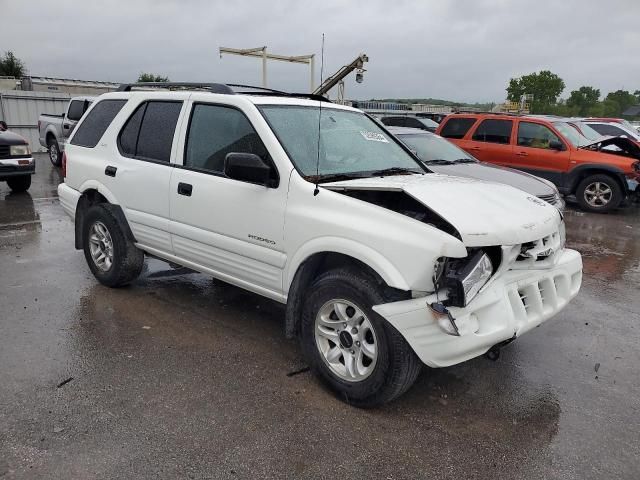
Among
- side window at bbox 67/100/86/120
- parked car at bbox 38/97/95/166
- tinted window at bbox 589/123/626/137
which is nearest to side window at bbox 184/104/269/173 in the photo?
parked car at bbox 38/97/95/166

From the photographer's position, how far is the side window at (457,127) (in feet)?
37.6

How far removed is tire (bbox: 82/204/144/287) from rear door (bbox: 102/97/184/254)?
18 cm

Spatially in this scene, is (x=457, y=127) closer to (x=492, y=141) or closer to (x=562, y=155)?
(x=492, y=141)

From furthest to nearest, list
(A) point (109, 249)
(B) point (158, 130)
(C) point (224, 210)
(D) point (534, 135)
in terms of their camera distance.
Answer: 1. (D) point (534, 135)
2. (A) point (109, 249)
3. (B) point (158, 130)
4. (C) point (224, 210)

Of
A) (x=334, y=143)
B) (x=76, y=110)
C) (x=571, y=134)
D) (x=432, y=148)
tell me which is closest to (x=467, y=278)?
(x=334, y=143)

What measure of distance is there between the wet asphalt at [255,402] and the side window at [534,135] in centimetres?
642

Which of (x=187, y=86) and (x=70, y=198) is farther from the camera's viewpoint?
(x=70, y=198)

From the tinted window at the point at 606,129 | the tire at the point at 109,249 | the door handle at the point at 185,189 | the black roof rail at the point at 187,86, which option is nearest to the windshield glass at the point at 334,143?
the black roof rail at the point at 187,86

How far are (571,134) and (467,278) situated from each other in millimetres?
9657

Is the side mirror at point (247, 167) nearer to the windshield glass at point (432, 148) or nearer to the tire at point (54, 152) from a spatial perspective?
the windshield glass at point (432, 148)

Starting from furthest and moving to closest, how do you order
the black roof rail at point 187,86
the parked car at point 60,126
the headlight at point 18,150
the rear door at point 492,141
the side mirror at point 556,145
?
the parked car at point 60,126 → the rear door at point 492,141 → the side mirror at point 556,145 → the headlight at point 18,150 → the black roof rail at point 187,86

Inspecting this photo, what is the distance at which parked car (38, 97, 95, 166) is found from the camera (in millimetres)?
13984

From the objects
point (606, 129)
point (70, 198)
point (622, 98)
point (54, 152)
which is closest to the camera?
point (70, 198)

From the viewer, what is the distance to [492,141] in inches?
439
